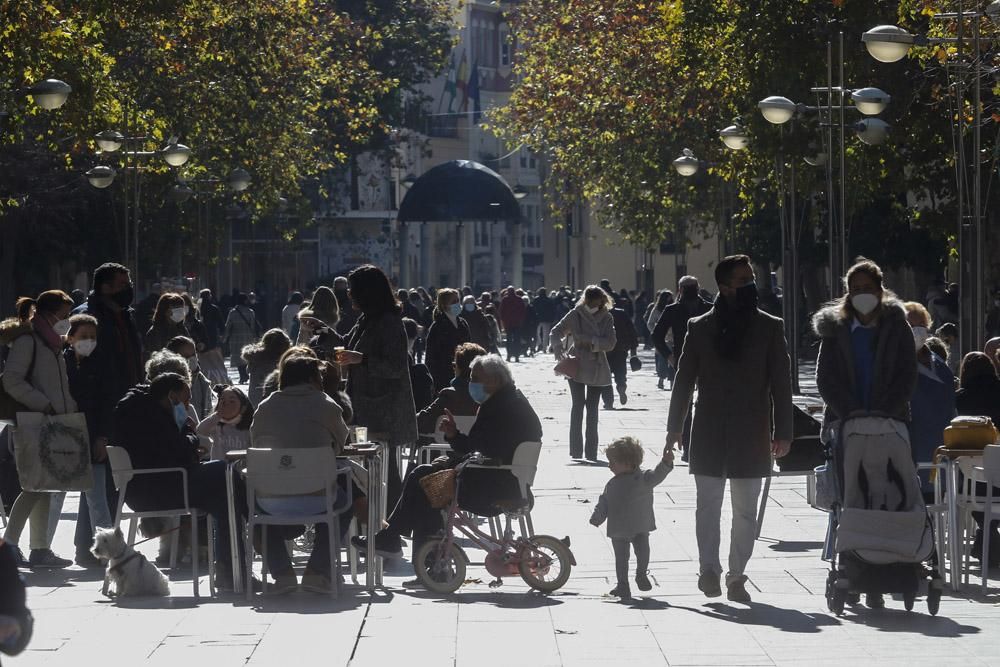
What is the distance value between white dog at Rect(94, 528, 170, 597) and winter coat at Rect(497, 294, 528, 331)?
40209mm

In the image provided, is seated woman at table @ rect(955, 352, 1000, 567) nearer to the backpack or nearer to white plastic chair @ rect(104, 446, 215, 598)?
white plastic chair @ rect(104, 446, 215, 598)

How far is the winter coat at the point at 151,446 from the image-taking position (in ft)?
40.7

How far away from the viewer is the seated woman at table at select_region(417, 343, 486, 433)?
15.5 metres

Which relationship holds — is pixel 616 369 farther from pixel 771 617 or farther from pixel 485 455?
pixel 771 617

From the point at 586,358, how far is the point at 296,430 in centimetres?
972

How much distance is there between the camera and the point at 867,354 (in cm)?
1095

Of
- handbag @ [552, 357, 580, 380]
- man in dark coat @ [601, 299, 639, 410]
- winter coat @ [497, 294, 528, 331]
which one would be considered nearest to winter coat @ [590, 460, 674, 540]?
handbag @ [552, 357, 580, 380]

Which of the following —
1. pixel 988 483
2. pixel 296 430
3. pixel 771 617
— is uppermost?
pixel 296 430

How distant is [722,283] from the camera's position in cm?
1140

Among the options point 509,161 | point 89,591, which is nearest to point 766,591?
point 89,591

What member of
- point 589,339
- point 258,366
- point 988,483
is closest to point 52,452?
point 258,366

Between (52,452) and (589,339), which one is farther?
(589,339)

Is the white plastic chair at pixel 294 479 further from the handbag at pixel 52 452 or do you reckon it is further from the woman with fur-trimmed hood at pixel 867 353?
the woman with fur-trimmed hood at pixel 867 353

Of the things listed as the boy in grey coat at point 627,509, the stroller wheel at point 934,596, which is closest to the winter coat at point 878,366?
the stroller wheel at point 934,596
